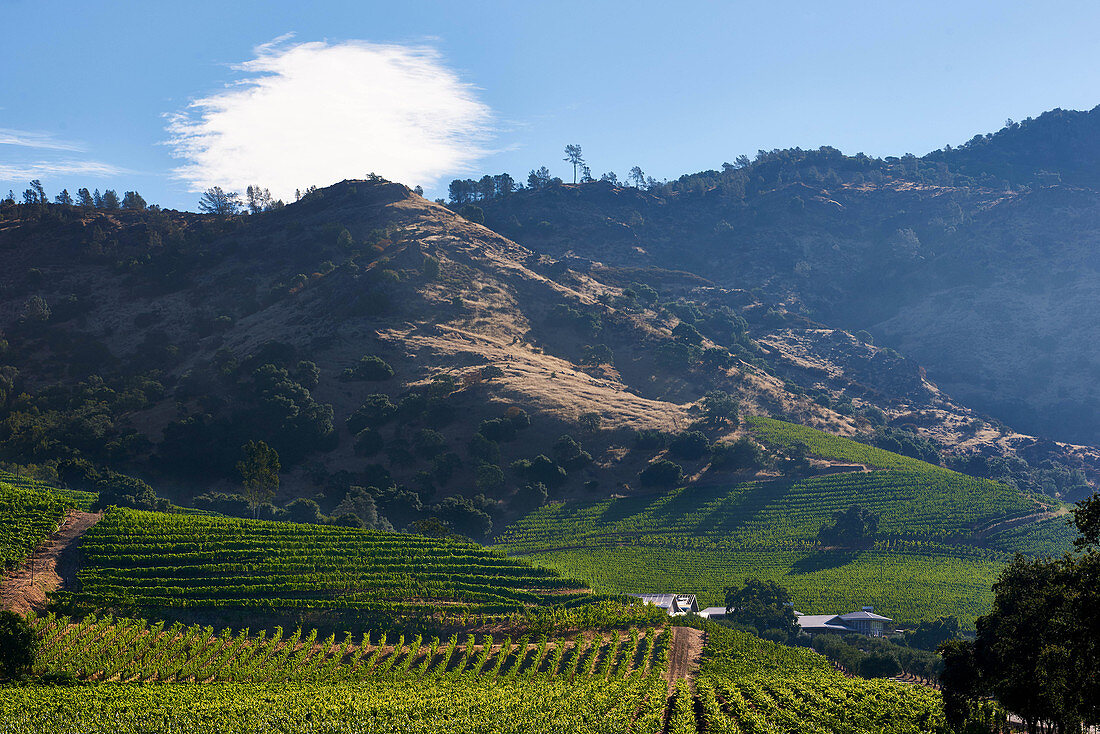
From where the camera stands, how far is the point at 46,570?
1946 inches

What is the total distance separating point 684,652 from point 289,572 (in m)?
26.6

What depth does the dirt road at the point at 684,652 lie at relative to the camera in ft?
146

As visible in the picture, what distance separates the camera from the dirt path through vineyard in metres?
45.6

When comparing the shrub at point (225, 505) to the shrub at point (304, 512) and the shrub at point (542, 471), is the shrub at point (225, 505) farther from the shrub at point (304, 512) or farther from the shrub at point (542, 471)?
the shrub at point (542, 471)

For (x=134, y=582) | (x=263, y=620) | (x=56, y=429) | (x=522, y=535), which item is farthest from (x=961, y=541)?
(x=56, y=429)

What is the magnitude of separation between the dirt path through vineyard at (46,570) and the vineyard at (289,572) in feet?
3.19

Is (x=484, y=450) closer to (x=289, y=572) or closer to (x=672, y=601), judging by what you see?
(x=672, y=601)

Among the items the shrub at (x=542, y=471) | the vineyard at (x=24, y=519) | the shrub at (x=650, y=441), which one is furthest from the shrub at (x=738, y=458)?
the vineyard at (x=24, y=519)

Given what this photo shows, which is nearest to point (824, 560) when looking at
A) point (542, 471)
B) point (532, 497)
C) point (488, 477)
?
point (532, 497)

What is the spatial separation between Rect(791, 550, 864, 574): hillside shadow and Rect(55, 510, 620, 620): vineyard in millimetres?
27457

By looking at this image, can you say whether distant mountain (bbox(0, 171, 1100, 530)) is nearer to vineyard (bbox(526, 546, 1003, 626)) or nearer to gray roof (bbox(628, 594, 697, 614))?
vineyard (bbox(526, 546, 1003, 626))

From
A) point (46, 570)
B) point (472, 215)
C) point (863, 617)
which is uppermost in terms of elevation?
point (472, 215)

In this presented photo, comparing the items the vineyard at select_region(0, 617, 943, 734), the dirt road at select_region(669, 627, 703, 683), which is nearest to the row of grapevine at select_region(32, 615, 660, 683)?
the vineyard at select_region(0, 617, 943, 734)

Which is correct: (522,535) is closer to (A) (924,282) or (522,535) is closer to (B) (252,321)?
(B) (252,321)
